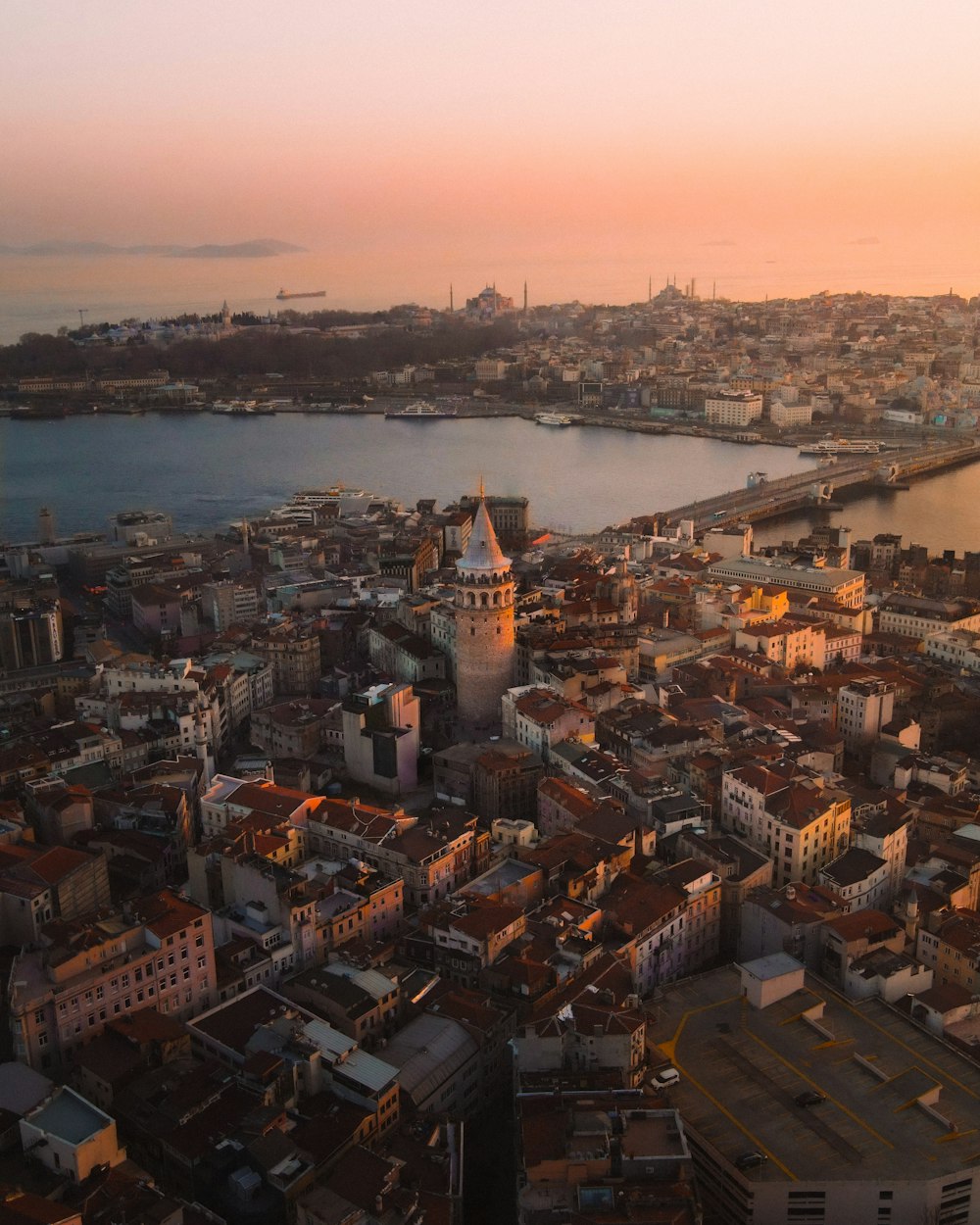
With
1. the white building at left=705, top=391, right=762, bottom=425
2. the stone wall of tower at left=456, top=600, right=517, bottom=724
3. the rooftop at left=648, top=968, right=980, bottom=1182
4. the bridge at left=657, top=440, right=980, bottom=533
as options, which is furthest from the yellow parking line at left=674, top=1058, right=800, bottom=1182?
the white building at left=705, top=391, right=762, bottom=425

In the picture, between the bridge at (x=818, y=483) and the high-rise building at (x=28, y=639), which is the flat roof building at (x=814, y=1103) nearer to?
the high-rise building at (x=28, y=639)

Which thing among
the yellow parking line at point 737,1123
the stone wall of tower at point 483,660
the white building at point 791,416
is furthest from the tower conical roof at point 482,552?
the white building at point 791,416

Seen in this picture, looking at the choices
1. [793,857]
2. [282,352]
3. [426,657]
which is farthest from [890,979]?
[282,352]

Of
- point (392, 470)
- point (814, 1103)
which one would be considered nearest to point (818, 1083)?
point (814, 1103)

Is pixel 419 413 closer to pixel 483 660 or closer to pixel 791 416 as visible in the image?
pixel 791 416

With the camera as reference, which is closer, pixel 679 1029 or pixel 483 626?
pixel 679 1029

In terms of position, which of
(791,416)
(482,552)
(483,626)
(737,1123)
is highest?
(482,552)

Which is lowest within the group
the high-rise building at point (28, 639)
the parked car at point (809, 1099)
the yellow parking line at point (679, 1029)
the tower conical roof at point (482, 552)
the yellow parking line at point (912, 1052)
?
the yellow parking line at point (912, 1052)
